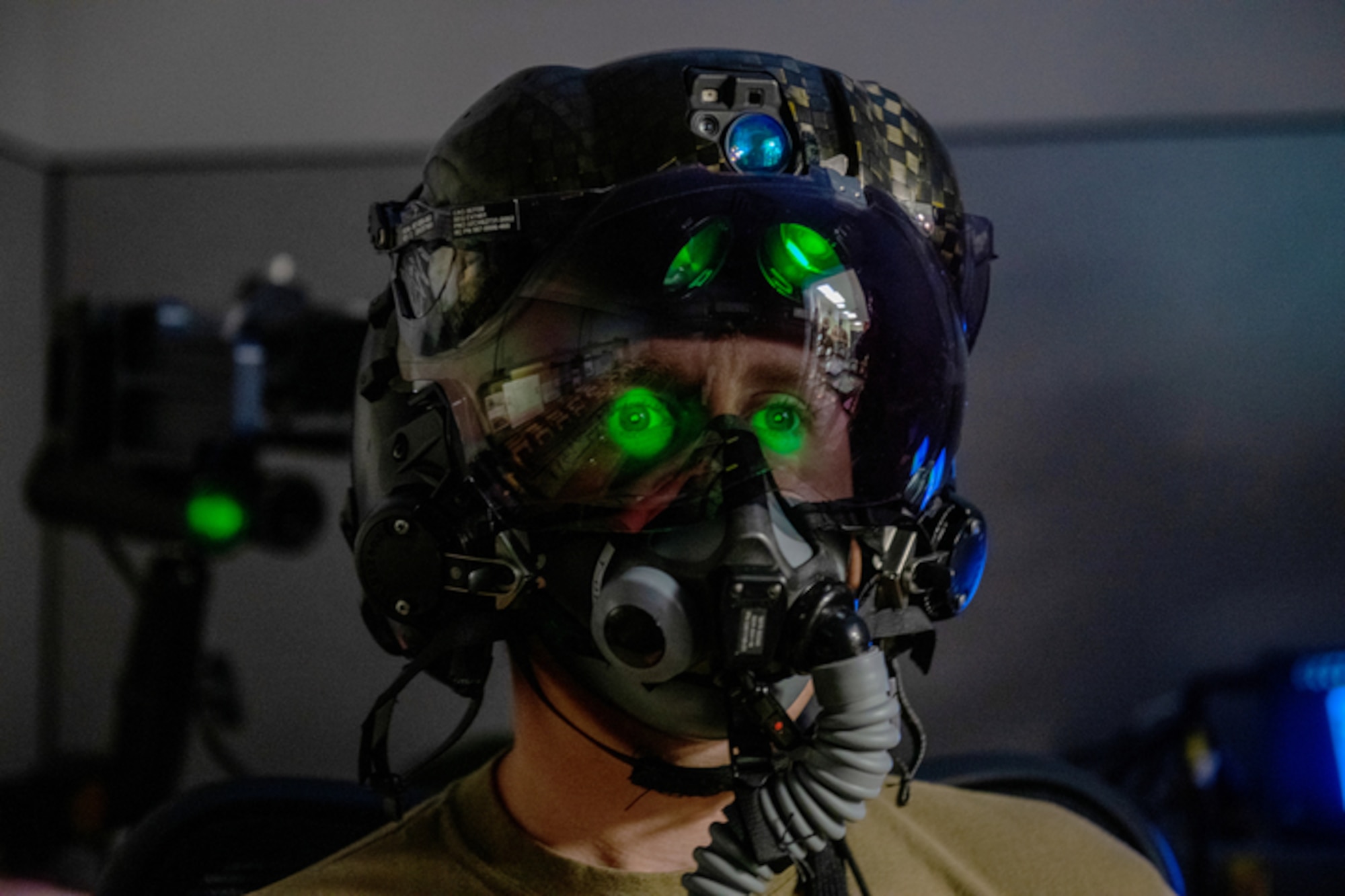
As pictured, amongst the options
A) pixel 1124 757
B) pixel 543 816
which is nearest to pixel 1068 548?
pixel 1124 757

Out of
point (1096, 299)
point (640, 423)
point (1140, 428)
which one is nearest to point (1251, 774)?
point (1140, 428)

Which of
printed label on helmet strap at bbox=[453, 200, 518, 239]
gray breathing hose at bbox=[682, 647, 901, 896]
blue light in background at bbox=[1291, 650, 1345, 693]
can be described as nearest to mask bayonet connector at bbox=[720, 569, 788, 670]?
gray breathing hose at bbox=[682, 647, 901, 896]

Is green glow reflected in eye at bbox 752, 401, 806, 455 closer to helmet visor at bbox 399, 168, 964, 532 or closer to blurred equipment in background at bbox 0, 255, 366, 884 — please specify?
helmet visor at bbox 399, 168, 964, 532

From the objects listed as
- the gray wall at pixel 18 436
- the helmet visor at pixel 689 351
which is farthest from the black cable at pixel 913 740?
the gray wall at pixel 18 436

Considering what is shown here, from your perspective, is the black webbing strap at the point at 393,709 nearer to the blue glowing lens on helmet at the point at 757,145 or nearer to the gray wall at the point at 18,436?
the blue glowing lens on helmet at the point at 757,145

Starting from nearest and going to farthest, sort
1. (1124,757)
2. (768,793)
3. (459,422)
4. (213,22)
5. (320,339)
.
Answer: (768,793) → (459,422) → (320,339) → (1124,757) → (213,22)

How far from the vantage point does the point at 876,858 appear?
0.97 meters

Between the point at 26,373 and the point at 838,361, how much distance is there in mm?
2454

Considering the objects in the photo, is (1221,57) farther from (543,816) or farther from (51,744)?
(51,744)

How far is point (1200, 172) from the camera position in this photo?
7.48ft

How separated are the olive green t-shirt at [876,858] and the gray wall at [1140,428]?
4.06 ft

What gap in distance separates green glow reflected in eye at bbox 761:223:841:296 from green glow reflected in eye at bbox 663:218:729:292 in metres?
0.03

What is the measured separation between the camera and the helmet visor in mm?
789

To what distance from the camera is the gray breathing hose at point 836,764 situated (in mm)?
714
